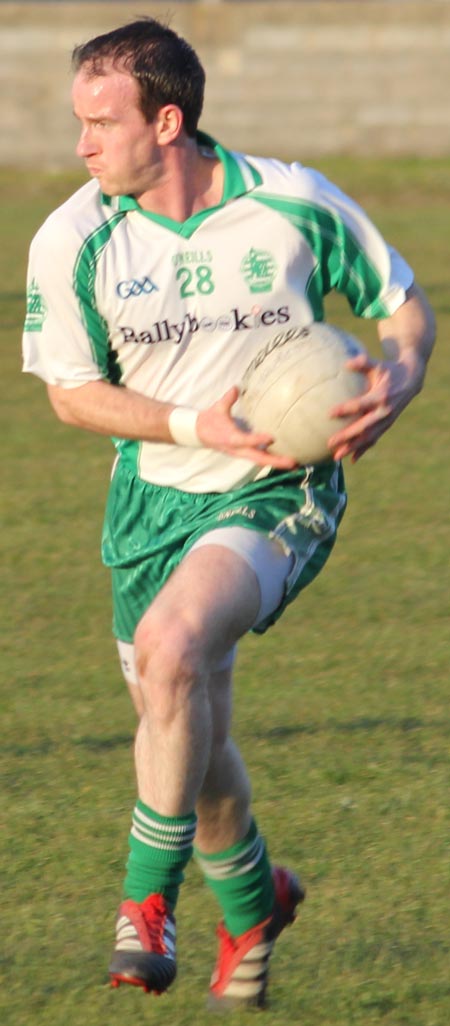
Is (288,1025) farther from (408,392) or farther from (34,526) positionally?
(34,526)

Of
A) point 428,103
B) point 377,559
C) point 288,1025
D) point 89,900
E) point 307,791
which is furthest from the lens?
point 428,103

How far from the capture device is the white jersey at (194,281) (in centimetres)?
433

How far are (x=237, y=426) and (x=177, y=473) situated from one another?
0.40 meters

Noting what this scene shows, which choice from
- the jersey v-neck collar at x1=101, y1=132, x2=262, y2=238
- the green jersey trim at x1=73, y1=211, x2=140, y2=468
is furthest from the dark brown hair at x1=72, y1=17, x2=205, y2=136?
the green jersey trim at x1=73, y1=211, x2=140, y2=468

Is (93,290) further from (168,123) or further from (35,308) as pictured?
(168,123)

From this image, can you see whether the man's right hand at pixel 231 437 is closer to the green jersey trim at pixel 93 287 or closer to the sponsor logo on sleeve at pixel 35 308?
the green jersey trim at pixel 93 287

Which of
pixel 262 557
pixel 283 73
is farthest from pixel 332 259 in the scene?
pixel 283 73

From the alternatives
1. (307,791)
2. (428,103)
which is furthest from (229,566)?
(428,103)

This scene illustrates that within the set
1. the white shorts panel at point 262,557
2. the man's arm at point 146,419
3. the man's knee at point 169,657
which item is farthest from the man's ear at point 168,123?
the man's knee at point 169,657

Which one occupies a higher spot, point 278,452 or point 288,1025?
point 278,452

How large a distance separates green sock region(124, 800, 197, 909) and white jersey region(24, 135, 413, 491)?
2.85ft

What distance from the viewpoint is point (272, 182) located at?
440cm

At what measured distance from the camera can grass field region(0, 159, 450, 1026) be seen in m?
4.41

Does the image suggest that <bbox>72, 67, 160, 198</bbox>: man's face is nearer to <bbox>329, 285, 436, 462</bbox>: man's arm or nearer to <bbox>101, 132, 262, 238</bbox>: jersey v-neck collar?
<bbox>101, 132, 262, 238</bbox>: jersey v-neck collar
